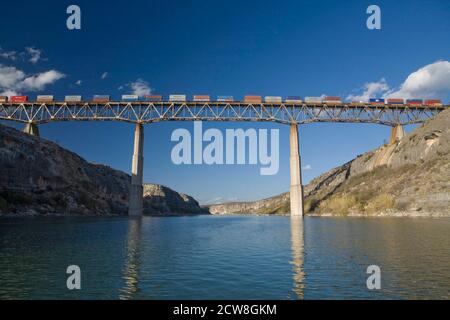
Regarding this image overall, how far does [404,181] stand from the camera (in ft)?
334

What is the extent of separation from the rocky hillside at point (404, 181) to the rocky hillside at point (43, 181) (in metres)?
86.2

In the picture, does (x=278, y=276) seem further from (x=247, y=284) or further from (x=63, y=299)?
(x=63, y=299)

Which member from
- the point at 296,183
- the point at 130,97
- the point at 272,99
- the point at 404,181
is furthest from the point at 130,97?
the point at 404,181

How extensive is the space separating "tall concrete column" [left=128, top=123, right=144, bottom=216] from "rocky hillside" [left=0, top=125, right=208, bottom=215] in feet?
74.1

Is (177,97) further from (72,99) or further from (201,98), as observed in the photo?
(72,99)

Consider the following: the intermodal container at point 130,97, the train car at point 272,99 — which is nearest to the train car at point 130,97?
the intermodal container at point 130,97

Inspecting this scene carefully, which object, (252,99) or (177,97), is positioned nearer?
(177,97)

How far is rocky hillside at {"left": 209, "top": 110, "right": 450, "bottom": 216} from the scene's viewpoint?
85250 millimetres

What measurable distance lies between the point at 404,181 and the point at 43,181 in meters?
112

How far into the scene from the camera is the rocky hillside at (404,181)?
3356 inches

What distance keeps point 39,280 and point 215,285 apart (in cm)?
942

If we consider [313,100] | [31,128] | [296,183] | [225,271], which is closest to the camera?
[225,271]

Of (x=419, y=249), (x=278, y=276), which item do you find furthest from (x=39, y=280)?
(x=419, y=249)
